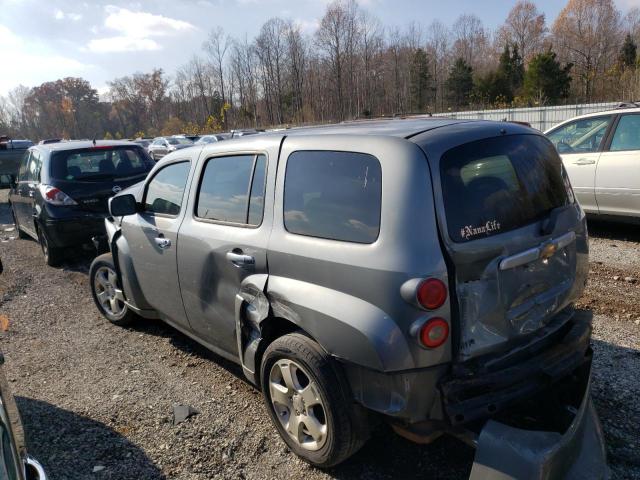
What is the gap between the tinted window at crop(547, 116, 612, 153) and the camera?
6.81m

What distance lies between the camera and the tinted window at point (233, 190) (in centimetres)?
305

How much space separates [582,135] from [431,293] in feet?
20.4

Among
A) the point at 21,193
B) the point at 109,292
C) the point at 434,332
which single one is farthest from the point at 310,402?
the point at 21,193

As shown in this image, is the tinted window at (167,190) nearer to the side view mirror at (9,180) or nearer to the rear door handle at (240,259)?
the rear door handle at (240,259)

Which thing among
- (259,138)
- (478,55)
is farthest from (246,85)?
(259,138)

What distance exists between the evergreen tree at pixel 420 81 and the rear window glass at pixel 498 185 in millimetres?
57241

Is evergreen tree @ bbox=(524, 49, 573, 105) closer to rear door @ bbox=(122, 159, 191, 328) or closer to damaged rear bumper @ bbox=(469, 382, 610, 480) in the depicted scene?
rear door @ bbox=(122, 159, 191, 328)

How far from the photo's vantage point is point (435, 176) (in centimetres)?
230

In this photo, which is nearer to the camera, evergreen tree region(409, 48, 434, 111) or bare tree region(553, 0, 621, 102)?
bare tree region(553, 0, 621, 102)

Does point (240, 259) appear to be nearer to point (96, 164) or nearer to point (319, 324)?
point (319, 324)

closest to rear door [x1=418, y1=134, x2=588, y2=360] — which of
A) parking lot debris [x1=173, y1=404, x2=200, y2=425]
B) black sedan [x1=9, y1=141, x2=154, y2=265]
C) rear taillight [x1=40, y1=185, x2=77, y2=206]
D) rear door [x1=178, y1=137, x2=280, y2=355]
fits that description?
rear door [x1=178, y1=137, x2=280, y2=355]

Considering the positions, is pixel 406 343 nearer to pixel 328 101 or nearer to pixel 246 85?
pixel 328 101

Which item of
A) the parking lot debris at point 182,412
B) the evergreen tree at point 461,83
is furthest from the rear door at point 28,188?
the evergreen tree at point 461,83

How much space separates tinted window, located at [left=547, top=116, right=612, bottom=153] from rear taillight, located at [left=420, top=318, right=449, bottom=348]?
551 cm
